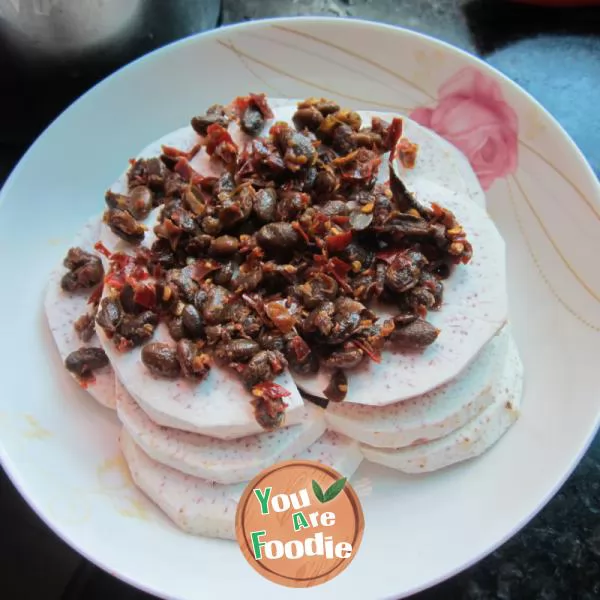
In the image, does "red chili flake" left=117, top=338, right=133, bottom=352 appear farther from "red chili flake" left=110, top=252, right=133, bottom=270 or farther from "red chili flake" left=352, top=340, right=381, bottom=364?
"red chili flake" left=352, top=340, right=381, bottom=364

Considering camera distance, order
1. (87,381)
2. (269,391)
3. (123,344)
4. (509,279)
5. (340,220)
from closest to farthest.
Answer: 1. (269,391)
2. (123,344)
3. (340,220)
4. (87,381)
5. (509,279)

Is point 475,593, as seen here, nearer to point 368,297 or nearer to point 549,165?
point 368,297

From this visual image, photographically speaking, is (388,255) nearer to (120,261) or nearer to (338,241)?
(338,241)

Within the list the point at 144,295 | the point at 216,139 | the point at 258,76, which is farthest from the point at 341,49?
the point at 144,295

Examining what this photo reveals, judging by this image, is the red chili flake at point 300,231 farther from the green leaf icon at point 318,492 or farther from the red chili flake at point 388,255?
the green leaf icon at point 318,492

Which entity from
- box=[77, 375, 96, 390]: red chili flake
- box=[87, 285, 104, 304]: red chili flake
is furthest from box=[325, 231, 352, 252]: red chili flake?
box=[77, 375, 96, 390]: red chili flake

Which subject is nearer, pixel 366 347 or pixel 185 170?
pixel 366 347
